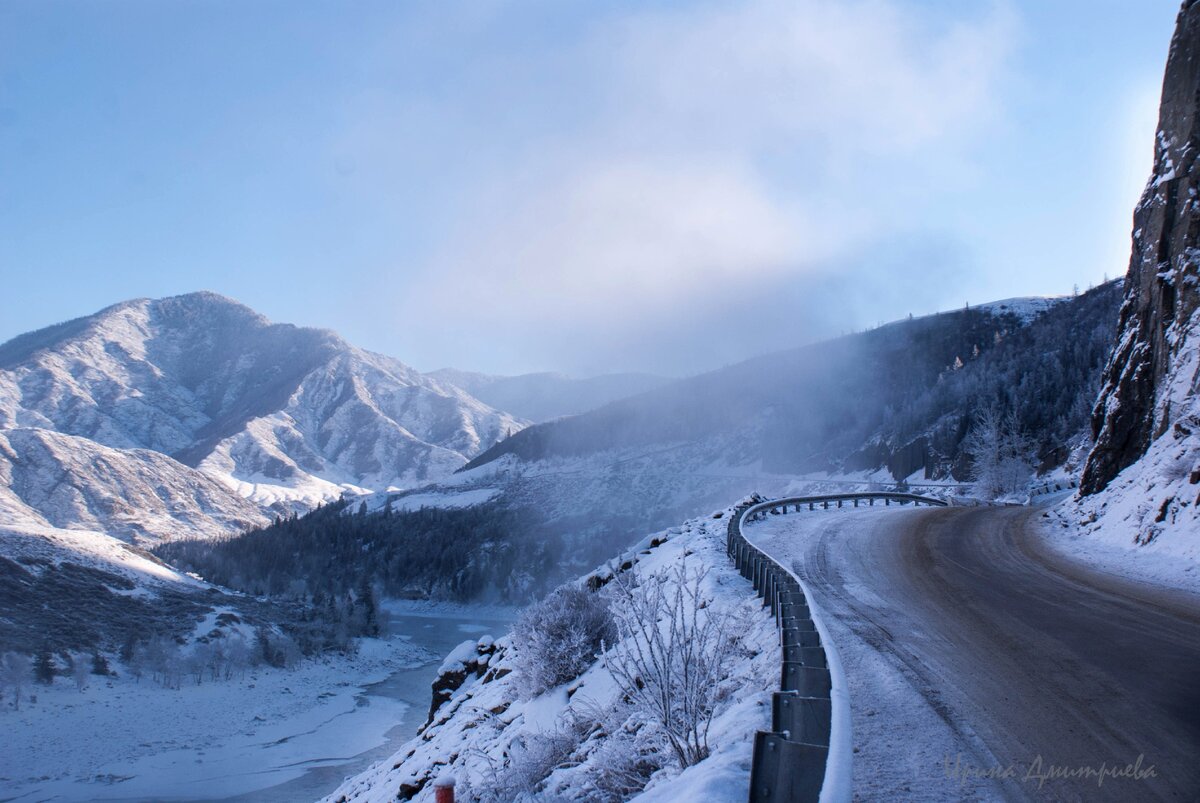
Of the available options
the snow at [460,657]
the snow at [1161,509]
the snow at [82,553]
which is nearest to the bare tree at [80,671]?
the snow at [82,553]

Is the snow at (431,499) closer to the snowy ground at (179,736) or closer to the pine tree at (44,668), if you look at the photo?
the snowy ground at (179,736)

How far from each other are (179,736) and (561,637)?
48.8 meters

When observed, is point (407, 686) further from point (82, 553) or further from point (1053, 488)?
point (1053, 488)

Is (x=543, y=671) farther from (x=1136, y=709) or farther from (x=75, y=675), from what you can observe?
(x=75, y=675)

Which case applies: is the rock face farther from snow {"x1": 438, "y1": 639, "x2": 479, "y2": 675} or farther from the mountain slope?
the mountain slope

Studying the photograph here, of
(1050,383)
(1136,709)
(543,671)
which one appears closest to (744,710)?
(1136,709)

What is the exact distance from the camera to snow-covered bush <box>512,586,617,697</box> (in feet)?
41.7

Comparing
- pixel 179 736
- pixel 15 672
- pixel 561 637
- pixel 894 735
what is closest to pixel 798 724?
pixel 894 735

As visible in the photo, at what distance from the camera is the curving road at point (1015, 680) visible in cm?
493

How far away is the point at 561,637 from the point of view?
43.1ft

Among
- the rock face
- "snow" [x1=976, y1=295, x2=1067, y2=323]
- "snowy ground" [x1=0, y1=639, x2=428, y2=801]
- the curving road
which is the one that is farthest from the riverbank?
"snow" [x1=976, y1=295, x2=1067, y2=323]

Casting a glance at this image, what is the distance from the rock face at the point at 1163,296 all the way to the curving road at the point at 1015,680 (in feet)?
32.0

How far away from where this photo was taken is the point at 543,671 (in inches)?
502

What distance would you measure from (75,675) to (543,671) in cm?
5546
